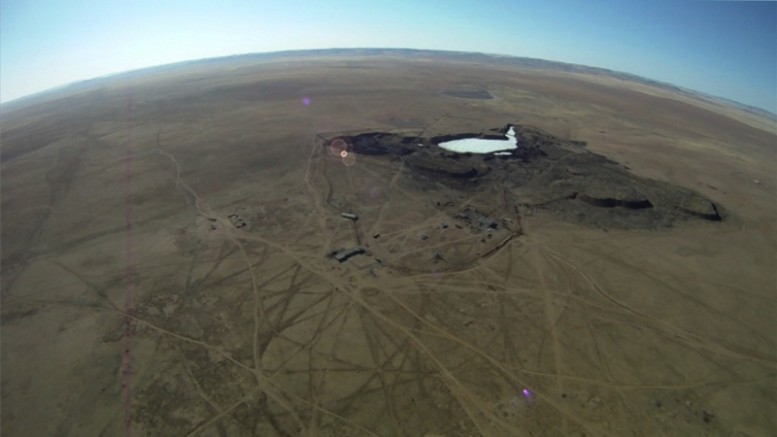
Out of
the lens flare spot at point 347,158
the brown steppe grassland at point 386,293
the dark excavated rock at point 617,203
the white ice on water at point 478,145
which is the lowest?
the brown steppe grassland at point 386,293

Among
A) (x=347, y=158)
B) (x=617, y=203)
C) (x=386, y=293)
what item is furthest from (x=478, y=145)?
(x=386, y=293)

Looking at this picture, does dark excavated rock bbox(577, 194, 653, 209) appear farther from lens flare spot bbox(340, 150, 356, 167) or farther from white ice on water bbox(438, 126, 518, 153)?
lens flare spot bbox(340, 150, 356, 167)

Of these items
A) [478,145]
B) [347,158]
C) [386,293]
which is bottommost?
[386,293]

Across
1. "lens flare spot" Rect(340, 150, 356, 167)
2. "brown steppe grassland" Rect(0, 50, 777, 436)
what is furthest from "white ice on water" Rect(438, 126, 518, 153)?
"lens flare spot" Rect(340, 150, 356, 167)

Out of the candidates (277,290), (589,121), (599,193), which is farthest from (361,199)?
(589,121)

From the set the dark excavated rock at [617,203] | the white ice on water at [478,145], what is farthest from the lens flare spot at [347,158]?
the dark excavated rock at [617,203]

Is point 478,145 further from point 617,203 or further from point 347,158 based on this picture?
point 617,203

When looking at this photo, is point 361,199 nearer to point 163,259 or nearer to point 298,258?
point 298,258

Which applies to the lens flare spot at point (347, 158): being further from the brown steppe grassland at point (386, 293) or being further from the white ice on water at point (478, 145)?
the white ice on water at point (478, 145)
